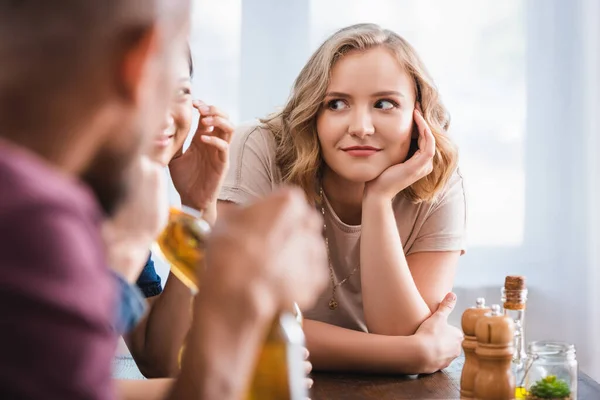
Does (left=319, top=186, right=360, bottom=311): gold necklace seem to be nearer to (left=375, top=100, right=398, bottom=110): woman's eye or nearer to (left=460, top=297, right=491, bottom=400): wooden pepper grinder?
(left=375, top=100, right=398, bottom=110): woman's eye

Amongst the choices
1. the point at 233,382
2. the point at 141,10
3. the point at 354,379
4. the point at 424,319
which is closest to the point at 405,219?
the point at 424,319

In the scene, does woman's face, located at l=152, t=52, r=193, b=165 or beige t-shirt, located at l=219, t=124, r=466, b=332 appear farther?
beige t-shirt, located at l=219, t=124, r=466, b=332

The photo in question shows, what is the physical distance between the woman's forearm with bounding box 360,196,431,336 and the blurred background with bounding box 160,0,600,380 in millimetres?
1596

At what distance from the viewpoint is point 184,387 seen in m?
0.69

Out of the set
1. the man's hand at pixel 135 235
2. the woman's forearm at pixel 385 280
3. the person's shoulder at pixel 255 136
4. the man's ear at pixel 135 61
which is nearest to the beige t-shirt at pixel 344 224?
the person's shoulder at pixel 255 136

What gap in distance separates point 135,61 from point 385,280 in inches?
57.7

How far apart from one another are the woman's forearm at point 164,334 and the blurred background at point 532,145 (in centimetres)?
207

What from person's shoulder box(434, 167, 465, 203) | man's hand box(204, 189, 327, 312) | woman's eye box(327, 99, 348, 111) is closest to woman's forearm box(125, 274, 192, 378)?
woman's eye box(327, 99, 348, 111)

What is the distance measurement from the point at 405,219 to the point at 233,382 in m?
1.57

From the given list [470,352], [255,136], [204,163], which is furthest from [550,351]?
[255,136]

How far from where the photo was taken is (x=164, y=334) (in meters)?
1.60

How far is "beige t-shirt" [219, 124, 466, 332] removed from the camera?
2.10 m

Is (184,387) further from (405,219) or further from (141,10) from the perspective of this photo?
(405,219)

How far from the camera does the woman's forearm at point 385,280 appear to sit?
73.8 inches
